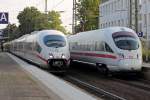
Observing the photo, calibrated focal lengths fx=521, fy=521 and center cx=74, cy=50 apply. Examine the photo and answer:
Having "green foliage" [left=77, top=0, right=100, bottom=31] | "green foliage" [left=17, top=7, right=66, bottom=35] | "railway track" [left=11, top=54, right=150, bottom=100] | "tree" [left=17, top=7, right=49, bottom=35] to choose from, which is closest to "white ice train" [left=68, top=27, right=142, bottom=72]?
"railway track" [left=11, top=54, right=150, bottom=100]

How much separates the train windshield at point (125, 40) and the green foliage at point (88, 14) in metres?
81.6

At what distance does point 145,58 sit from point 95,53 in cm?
1268

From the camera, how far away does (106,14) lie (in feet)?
325

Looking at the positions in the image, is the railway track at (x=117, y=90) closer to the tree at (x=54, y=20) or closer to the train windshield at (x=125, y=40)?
the train windshield at (x=125, y=40)

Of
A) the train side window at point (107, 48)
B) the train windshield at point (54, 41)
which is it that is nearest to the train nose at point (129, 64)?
the train side window at point (107, 48)

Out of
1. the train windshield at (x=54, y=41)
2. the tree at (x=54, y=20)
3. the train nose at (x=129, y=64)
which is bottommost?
the train nose at (x=129, y=64)

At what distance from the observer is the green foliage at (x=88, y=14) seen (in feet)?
376

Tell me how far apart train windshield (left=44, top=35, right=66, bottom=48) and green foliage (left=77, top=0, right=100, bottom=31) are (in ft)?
255

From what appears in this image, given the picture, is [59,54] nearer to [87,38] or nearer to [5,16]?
[87,38]

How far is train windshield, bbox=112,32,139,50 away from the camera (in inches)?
1198

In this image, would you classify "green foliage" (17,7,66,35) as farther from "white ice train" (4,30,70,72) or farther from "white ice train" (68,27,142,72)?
"white ice train" (68,27,142,72)

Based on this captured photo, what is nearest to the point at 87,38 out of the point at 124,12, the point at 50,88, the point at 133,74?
the point at 133,74

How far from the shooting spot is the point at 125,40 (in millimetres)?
30828

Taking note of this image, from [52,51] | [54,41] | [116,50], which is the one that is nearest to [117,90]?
[116,50]
